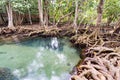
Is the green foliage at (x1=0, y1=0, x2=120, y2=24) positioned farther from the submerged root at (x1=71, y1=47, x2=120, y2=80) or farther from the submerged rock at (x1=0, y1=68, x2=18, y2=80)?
the submerged root at (x1=71, y1=47, x2=120, y2=80)

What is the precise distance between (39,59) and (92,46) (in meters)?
2.51

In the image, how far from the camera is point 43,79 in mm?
6656

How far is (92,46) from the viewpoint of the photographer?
30.1 ft

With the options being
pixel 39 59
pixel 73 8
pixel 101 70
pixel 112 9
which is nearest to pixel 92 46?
pixel 39 59

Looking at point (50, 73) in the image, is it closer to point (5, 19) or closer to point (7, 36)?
point (7, 36)

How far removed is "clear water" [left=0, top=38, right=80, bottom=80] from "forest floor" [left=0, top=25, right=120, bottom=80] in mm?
564

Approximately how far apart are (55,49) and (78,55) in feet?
6.52

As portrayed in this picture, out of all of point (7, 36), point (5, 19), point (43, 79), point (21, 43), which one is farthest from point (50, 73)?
point (5, 19)

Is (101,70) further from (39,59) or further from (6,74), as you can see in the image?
(39,59)

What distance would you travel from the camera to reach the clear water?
23.1 ft

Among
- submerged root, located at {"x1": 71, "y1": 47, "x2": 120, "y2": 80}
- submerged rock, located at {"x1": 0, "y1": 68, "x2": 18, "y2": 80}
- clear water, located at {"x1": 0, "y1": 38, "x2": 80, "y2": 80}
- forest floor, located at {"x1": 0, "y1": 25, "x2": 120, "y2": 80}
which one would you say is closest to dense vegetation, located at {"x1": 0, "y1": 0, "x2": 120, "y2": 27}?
forest floor, located at {"x1": 0, "y1": 25, "x2": 120, "y2": 80}

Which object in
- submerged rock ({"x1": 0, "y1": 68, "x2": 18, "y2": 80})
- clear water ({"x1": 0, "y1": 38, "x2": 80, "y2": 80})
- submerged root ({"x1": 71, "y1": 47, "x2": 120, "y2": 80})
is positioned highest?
submerged root ({"x1": 71, "y1": 47, "x2": 120, "y2": 80})

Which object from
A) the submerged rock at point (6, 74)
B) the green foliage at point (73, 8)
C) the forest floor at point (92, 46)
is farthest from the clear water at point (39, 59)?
the green foliage at point (73, 8)

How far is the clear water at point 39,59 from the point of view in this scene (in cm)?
705
